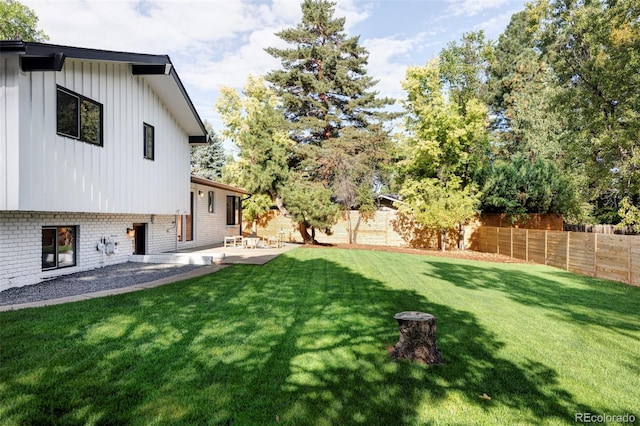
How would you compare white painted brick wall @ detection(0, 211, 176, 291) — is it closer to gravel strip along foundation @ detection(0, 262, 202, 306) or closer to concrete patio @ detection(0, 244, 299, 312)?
gravel strip along foundation @ detection(0, 262, 202, 306)

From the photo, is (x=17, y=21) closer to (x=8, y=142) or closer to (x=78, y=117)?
(x=78, y=117)

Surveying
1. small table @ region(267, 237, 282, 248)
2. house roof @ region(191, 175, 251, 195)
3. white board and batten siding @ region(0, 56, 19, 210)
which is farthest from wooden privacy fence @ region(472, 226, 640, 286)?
white board and batten siding @ region(0, 56, 19, 210)

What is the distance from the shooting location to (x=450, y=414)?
315 cm

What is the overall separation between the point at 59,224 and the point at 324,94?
23564 mm

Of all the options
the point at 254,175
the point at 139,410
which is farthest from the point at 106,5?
the point at 139,410

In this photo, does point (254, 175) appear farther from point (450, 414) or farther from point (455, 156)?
point (450, 414)

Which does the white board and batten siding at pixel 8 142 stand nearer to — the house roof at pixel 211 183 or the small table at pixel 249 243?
the house roof at pixel 211 183

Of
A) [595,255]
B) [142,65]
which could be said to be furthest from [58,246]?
[595,255]

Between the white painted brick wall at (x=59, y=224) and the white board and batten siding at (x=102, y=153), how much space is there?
894mm

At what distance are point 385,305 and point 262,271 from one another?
4.40 meters

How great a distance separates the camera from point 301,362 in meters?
4.07

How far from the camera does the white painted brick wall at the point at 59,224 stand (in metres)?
7.48

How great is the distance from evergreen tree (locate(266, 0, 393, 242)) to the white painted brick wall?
596 inches

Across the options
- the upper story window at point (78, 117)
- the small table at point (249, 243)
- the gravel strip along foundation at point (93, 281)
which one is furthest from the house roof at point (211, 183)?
the upper story window at point (78, 117)
